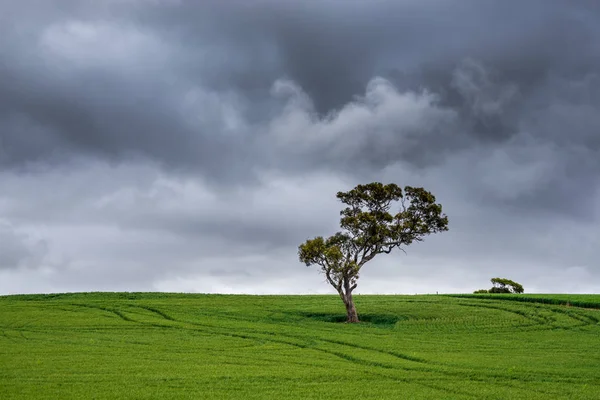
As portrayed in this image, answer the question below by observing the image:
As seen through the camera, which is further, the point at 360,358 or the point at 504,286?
the point at 504,286

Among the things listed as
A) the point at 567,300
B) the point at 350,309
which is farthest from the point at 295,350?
the point at 567,300

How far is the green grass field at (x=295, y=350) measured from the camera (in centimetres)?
2781

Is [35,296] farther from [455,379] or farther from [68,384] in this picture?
[455,379]

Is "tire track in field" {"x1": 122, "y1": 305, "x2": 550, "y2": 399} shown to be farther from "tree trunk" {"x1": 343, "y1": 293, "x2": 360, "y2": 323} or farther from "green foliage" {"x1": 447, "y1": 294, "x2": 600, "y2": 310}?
"green foliage" {"x1": 447, "y1": 294, "x2": 600, "y2": 310}

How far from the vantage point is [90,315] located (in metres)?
62.2

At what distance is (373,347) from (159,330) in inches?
785

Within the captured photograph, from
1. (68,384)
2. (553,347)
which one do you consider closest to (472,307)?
(553,347)

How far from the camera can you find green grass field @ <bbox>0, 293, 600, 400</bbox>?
91.2ft

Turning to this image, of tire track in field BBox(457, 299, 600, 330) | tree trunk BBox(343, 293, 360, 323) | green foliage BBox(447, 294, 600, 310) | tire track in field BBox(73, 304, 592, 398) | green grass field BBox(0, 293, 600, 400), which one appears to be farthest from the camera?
green foliage BBox(447, 294, 600, 310)

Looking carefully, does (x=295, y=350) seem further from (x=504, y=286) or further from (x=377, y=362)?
(x=504, y=286)

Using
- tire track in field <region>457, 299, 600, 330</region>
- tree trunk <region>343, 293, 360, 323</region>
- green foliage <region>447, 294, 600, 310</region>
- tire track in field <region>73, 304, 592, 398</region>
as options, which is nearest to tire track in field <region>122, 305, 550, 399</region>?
tire track in field <region>73, 304, 592, 398</region>

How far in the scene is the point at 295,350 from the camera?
1634 inches

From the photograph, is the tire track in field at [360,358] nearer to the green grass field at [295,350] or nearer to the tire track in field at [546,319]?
the green grass field at [295,350]

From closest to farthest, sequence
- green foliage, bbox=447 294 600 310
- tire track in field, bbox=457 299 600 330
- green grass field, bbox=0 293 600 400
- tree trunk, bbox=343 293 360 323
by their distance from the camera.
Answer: green grass field, bbox=0 293 600 400, tire track in field, bbox=457 299 600 330, tree trunk, bbox=343 293 360 323, green foliage, bbox=447 294 600 310
